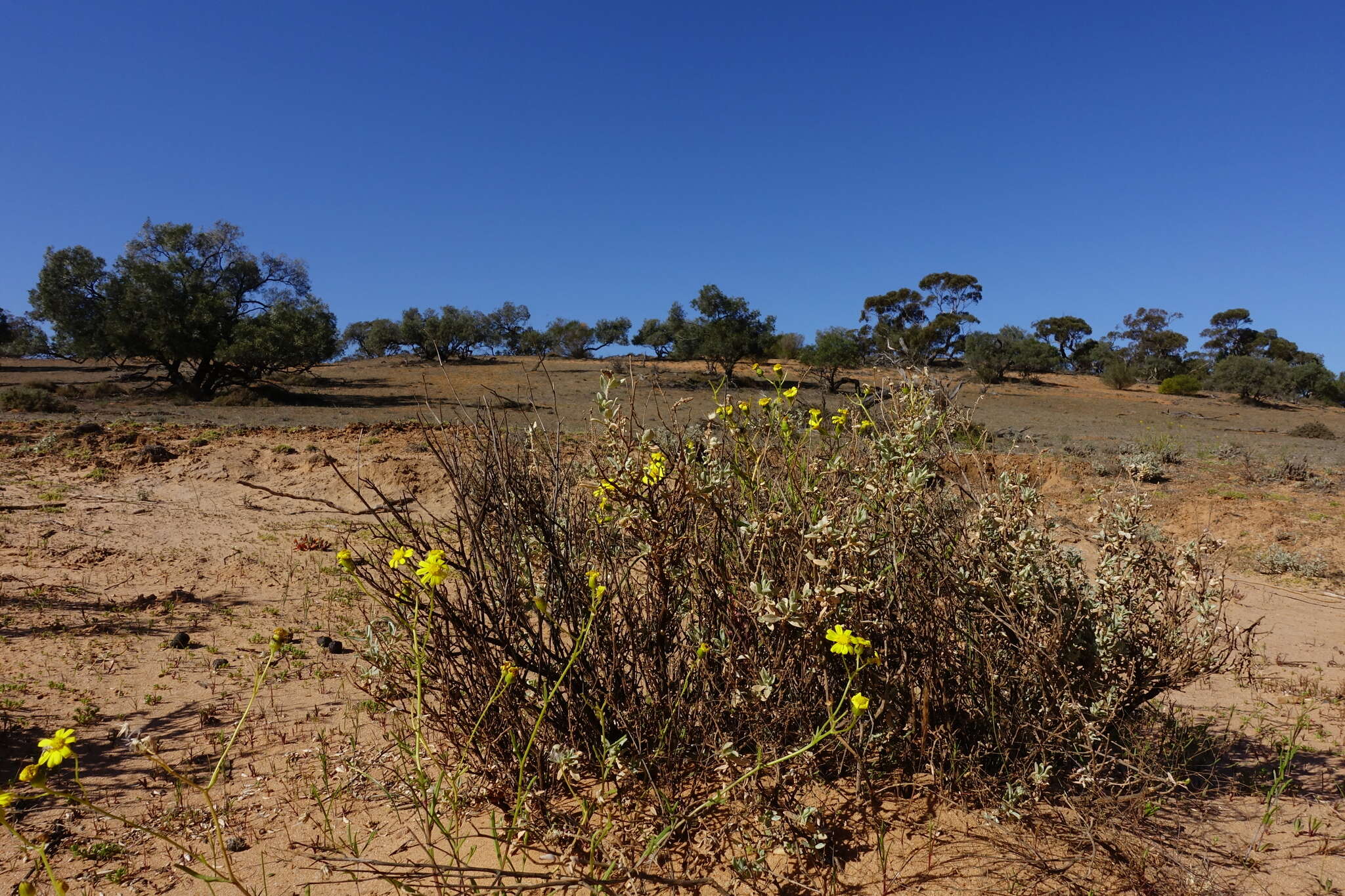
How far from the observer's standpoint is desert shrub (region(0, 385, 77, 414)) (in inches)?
598

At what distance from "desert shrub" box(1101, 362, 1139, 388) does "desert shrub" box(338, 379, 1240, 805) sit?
39192 millimetres

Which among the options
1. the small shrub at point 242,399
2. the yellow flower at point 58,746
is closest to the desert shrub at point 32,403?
the small shrub at point 242,399

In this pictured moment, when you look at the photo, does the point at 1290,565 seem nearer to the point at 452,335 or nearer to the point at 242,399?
the point at 242,399

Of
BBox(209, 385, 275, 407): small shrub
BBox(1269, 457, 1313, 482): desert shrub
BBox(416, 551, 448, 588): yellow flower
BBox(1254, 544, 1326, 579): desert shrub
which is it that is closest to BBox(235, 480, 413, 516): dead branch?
BBox(416, 551, 448, 588): yellow flower

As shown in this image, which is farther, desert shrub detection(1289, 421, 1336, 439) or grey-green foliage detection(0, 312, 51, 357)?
grey-green foliage detection(0, 312, 51, 357)

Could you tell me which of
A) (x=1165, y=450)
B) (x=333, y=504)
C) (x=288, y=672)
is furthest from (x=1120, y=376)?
(x=333, y=504)

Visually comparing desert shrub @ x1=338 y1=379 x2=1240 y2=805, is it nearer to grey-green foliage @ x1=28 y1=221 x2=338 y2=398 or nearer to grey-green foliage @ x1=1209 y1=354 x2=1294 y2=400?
grey-green foliage @ x1=28 y1=221 x2=338 y2=398

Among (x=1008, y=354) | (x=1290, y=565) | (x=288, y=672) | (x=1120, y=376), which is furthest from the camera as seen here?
(x=1008, y=354)

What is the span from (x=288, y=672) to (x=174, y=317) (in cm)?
2290

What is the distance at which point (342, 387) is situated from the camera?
27.9 meters

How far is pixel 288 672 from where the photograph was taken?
13.4 ft

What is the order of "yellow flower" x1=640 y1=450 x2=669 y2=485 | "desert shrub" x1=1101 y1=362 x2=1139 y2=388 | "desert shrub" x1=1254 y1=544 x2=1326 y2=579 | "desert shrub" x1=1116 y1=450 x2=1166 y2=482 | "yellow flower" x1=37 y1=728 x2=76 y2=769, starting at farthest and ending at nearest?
"desert shrub" x1=1101 y1=362 x2=1139 y2=388 → "desert shrub" x1=1116 y1=450 x2=1166 y2=482 → "desert shrub" x1=1254 y1=544 x2=1326 y2=579 → "yellow flower" x1=640 y1=450 x2=669 y2=485 → "yellow flower" x1=37 y1=728 x2=76 y2=769

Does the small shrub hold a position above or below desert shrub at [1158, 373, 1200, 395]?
below

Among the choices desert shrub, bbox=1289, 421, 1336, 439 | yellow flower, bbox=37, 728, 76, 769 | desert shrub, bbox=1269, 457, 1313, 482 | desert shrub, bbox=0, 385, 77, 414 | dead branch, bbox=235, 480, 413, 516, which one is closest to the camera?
yellow flower, bbox=37, 728, 76, 769
